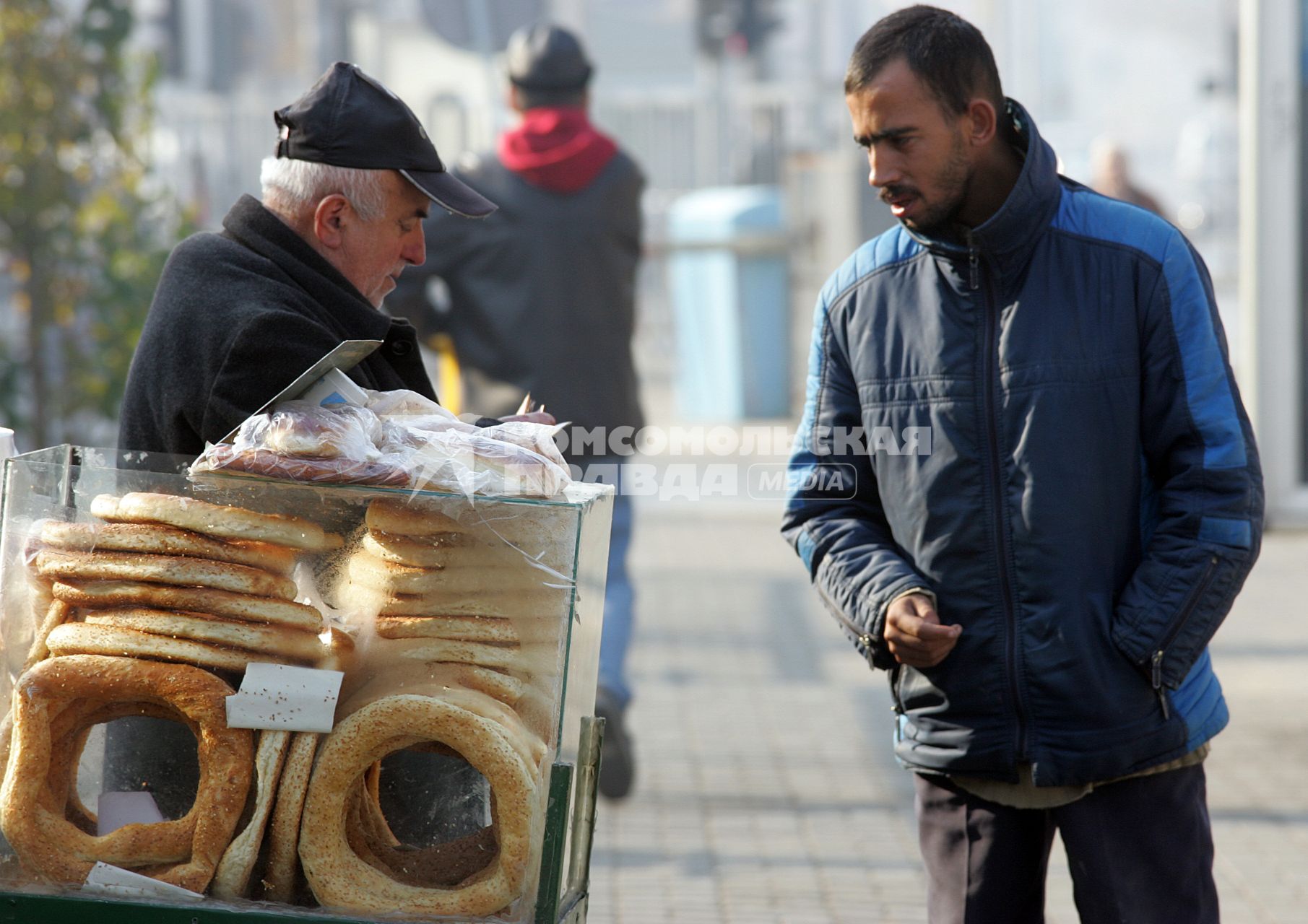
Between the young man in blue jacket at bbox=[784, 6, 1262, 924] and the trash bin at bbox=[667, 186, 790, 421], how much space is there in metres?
11.0

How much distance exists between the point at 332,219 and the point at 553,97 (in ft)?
9.48

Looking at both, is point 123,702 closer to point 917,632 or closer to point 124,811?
point 124,811

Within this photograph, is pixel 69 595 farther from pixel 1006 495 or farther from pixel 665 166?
pixel 665 166

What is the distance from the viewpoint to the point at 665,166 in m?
16.4

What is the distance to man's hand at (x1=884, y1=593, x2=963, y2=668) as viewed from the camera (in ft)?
8.21

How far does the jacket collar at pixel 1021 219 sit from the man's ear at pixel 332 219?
3.11 feet

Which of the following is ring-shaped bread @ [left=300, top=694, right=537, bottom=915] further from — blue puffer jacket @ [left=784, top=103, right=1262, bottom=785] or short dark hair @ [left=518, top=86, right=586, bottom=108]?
short dark hair @ [left=518, top=86, right=586, bottom=108]

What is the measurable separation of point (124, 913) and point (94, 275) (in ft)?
18.7

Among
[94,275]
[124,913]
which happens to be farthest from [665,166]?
[124,913]

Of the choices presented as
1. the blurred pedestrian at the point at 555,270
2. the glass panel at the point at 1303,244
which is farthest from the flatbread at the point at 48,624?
the glass panel at the point at 1303,244

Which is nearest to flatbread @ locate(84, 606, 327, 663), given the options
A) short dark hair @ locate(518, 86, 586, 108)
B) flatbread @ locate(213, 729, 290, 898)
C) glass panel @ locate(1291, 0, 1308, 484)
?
flatbread @ locate(213, 729, 290, 898)

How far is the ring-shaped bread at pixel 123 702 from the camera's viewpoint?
75.4 inches

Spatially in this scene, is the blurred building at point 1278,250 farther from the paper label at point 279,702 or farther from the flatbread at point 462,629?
the paper label at point 279,702

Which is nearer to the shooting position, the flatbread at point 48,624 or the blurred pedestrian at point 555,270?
the flatbread at point 48,624
